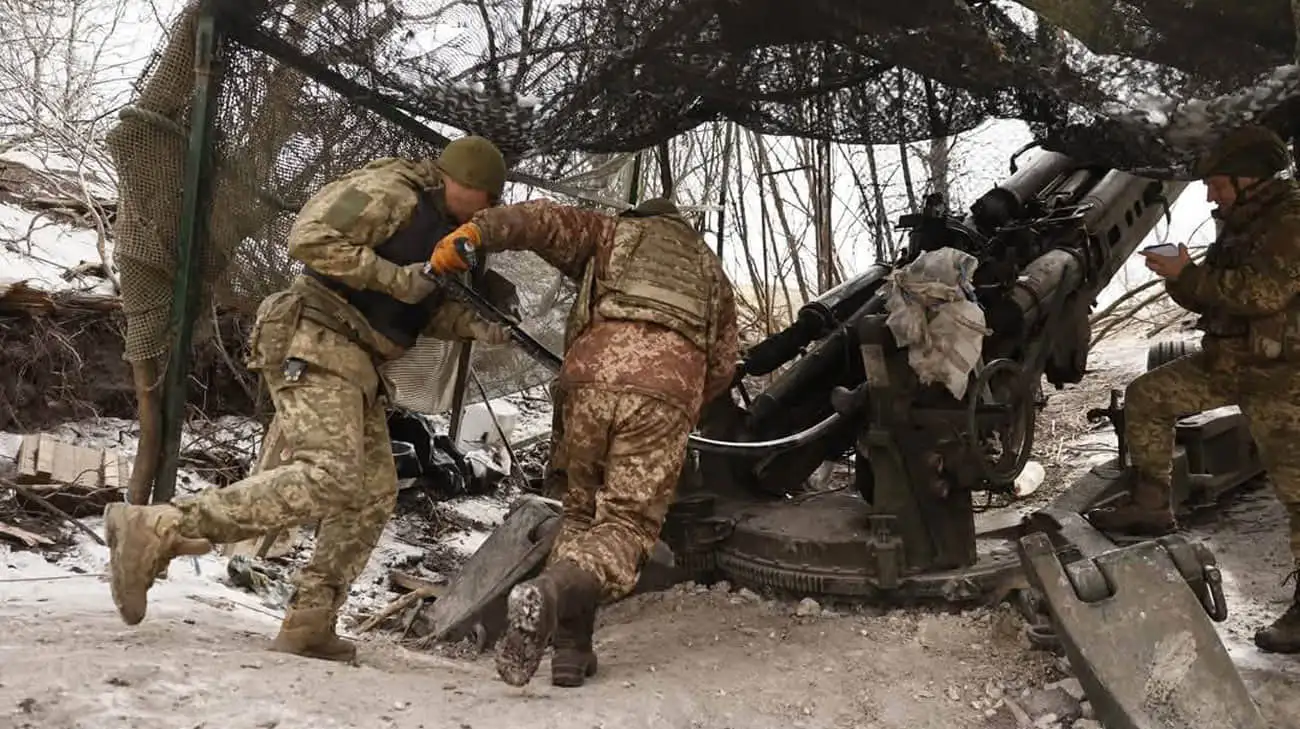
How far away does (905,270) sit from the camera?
4.52 meters

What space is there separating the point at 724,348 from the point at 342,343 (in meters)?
1.43

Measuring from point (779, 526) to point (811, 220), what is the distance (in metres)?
5.57

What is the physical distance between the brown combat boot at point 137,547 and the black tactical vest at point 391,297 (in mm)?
959

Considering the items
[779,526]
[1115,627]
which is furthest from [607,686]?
[1115,627]

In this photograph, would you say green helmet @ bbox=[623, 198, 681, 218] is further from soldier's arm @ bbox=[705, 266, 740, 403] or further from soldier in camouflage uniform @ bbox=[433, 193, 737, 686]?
soldier's arm @ bbox=[705, 266, 740, 403]

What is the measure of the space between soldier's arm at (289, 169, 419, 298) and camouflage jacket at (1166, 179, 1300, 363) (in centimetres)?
295

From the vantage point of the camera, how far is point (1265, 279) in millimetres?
4168

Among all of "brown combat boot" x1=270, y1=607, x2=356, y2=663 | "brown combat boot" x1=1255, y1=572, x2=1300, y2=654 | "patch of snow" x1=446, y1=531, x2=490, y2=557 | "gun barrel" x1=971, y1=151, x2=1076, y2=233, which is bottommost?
"brown combat boot" x1=270, y1=607, x2=356, y2=663

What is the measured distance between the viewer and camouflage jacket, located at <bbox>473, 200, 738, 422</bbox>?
403 cm

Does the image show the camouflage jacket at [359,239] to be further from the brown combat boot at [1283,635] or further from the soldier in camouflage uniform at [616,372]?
the brown combat boot at [1283,635]

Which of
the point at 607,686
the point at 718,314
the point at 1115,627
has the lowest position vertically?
the point at 607,686

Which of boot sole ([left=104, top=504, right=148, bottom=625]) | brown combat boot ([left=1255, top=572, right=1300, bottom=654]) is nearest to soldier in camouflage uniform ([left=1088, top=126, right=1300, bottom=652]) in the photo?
brown combat boot ([left=1255, top=572, right=1300, bottom=654])

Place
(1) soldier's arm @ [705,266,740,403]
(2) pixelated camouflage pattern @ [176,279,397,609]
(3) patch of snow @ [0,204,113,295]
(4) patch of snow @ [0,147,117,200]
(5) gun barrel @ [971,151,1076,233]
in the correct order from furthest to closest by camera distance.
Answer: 1. (4) patch of snow @ [0,147,117,200]
2. (3) patch of snow @ [0,204,113,295]
3. (5) gun barrel @ [971,151,1076,233]
4. (1) soldier's arm @ [705,266,740,403]
5. (2) pixelated camouflage pattern @ [176,279,397,609]

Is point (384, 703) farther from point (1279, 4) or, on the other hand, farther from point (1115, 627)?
point (1279, 4)
